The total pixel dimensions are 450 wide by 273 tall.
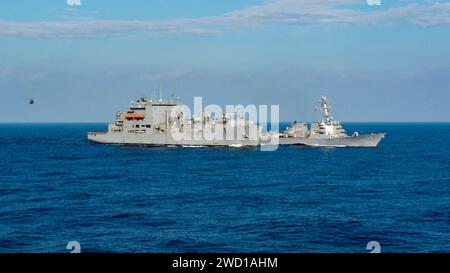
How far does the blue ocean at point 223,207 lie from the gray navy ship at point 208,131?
3399 centimetres

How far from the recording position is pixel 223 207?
114ft

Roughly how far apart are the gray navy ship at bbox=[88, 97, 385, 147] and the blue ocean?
34.0 meters

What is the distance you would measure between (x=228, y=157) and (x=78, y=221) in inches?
2004

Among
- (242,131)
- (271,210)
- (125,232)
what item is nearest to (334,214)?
(271,210)

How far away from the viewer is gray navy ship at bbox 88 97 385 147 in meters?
99.4

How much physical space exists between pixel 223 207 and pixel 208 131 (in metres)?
66.0

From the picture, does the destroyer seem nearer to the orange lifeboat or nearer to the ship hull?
the ship hull

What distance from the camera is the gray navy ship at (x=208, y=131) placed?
99.4 metres

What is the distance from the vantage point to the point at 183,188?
44.8m

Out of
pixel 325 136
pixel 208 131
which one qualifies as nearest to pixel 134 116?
pixel 208 131

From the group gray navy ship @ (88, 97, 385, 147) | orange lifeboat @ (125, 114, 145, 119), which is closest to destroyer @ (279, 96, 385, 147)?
gray navy ship @ (88, 97, 385, 147)
